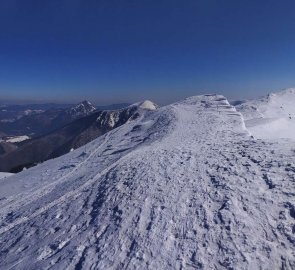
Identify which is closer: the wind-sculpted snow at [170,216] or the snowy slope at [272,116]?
the wind-sculpted snow at [170,216]

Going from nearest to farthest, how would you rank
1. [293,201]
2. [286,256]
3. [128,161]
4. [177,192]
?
[286,256] → [293,201] → [177,192] → [128,161]

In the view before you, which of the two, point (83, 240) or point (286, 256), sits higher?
point (286, 256)

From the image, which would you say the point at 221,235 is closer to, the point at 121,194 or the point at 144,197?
the point at 144,197

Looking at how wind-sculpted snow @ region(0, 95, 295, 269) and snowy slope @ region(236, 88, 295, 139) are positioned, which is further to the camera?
snowy slope @ region(236, 88, 295, 139)

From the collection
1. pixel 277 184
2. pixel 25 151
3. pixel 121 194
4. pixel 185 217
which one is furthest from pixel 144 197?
pixel 25 151

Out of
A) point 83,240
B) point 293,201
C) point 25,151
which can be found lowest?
point 25,151
